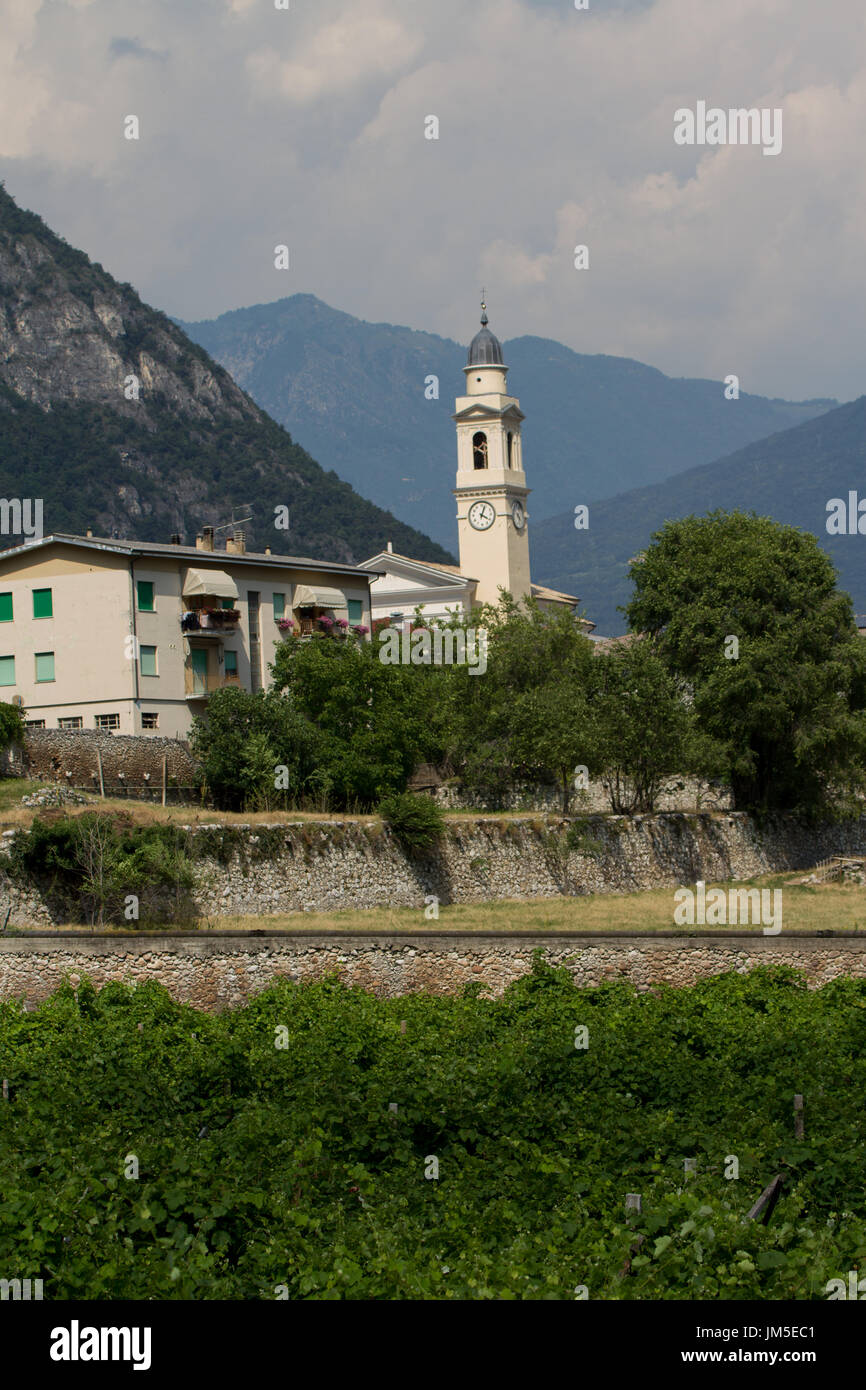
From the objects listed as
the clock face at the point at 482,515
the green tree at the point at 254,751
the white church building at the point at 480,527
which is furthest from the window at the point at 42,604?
the clock face at the point at 482,515

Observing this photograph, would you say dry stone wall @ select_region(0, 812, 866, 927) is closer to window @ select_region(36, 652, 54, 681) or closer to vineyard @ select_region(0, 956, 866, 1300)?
vineyard @ select_region(0, 956, 866, 1300)

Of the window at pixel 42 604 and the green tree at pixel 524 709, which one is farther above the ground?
the window at pixel 42 604

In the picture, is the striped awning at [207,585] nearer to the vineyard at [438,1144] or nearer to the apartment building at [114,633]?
the apartment building at [114,633]

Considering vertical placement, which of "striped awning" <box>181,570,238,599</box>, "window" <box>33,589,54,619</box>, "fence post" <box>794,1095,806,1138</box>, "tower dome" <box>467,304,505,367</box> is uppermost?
"tower dome" <box>467,304,505,367</box>

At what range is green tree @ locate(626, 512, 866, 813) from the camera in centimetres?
5312

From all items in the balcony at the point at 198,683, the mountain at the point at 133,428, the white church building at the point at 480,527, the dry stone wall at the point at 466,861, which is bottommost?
the dry stone wall at the point at 466,861

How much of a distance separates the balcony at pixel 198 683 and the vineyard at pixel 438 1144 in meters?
27.7

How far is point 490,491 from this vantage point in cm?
9038

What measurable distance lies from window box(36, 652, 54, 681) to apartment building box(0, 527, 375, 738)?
3cm

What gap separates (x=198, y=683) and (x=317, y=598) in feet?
22.7

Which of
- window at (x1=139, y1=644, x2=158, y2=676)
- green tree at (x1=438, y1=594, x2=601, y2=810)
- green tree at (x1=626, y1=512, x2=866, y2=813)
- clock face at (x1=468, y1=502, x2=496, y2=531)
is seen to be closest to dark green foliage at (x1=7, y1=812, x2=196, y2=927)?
green tree at (x1=438, y1=594, x2=601, y2=810)

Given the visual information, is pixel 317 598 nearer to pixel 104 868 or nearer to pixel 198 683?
pixel 198 683

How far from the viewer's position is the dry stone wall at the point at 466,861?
40.0 meters

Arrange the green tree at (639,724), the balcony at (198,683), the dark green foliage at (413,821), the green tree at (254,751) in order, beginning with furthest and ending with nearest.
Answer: the balcony at (198,683)
the green tree at (639,724)
the green tree at (254,751)
the dark green foliage at (413,821)
